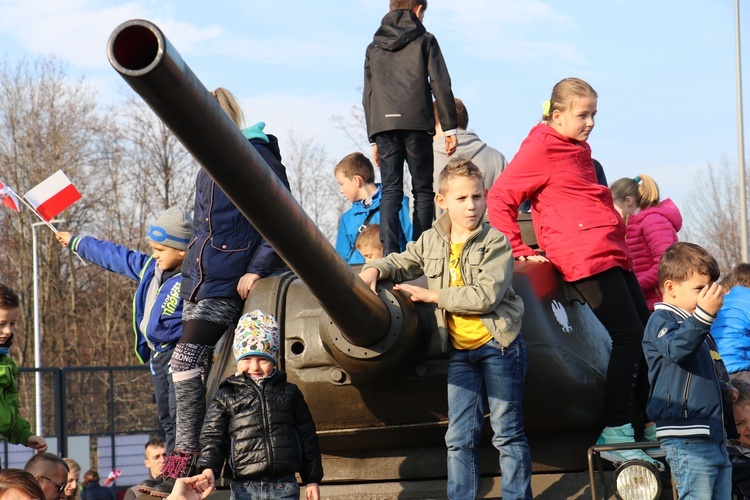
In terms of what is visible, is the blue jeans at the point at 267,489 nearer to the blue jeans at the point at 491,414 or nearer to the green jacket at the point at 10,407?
the blue jeans at the point at 491,414

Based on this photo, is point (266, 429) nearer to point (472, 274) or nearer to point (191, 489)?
point (191, 489)

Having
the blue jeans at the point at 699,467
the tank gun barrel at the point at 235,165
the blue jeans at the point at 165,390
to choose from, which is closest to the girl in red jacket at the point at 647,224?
the blue jeans at the point at 699,467

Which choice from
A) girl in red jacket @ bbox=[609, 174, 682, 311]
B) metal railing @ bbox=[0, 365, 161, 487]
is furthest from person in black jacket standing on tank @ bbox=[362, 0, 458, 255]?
metal railing @ bbox=[0, 365, 161, 487]

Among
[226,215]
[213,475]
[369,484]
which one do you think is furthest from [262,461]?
[226,215]

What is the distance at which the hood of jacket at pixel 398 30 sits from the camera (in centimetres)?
738

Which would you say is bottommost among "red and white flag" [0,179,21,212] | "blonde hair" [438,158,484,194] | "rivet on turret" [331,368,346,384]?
"rivet on turret" [331,368,346,384]

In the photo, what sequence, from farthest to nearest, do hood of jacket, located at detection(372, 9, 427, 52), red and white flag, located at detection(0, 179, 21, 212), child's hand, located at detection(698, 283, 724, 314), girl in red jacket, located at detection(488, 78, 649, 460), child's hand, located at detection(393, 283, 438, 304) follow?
red and white flag, located at detection(0, 179, 21, 212), hood of jacket, located at detection(372, 9, 427, 52), girl in red jacket, located at detection(488, 78, 649, 460), child's hand, located at detection(393, 283, 438, 304), child's hand, located at detection(698, 283, 724, 314)

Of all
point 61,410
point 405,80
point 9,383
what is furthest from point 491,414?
point 61,410

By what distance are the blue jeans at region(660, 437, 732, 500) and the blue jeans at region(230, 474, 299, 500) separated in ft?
5.28

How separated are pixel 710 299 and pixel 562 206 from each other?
1191 mm

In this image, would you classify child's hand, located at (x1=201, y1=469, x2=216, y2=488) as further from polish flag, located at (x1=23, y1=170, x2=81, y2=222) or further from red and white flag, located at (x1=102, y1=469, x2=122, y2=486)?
red and white flag, located at (x1=102, y1=469, x2=122, y2=486)

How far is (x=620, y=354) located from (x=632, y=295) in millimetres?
462

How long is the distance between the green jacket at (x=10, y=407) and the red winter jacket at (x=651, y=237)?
3.86 meters

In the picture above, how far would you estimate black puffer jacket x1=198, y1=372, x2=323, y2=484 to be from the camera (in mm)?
5086
